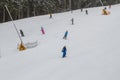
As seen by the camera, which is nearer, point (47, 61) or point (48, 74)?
point (48, 74)

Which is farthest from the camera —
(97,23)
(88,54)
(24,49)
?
(97,23)

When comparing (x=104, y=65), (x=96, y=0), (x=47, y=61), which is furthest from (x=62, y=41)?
(x=96, y=0)

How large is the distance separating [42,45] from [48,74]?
8.18 meters

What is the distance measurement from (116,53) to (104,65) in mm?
1995

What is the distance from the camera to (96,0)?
209 ft

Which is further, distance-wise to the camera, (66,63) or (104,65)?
(66,63)

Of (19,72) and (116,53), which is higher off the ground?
(116,53)

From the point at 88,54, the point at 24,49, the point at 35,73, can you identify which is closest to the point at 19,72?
the point at 35,73

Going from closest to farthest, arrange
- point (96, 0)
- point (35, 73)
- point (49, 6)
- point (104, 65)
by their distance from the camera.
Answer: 1. point (104, 65)
2. point (35, 73)
3. point (49, 6)
4. point (96, 0)

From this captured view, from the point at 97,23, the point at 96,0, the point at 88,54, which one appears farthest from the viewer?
the point at 96,0

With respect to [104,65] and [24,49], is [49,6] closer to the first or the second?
[24,49]

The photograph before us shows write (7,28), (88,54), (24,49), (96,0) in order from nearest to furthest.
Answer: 1. (88,54)
2. (24,49)
3. (7,28)
4. (96,0)

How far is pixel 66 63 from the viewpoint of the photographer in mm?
17250

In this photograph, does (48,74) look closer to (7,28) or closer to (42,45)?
(42,45)
